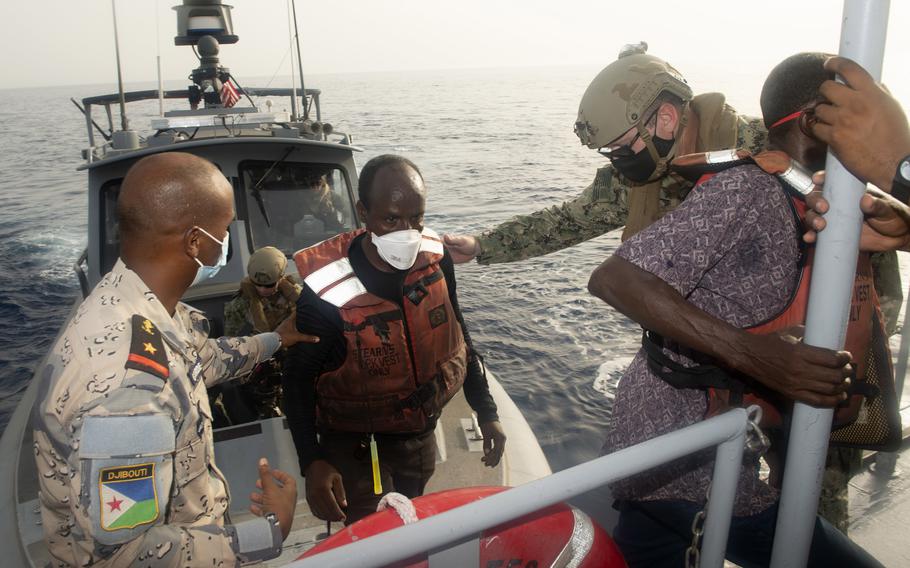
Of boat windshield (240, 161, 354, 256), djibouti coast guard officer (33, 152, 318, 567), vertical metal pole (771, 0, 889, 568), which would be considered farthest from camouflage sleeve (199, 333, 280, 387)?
boat windshield (240, 161, 354, 256)

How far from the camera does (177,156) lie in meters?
1.54

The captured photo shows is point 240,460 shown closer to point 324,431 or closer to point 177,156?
point 324,431

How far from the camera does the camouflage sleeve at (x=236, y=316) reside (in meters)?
3.99

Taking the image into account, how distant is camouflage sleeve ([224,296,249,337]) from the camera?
13.1 ft

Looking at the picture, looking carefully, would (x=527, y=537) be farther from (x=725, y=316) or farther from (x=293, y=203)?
(x=293, y=203)

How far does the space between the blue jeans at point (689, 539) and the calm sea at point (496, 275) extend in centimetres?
345

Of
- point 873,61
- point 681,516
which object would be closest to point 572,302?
point 681,516

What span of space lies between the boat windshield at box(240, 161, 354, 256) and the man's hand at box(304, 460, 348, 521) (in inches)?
111

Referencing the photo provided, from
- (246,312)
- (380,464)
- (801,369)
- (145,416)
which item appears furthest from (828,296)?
(246,312)

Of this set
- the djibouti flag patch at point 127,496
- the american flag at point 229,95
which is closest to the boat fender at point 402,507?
the djibouti flag patch at point 127,496

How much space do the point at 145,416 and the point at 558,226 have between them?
1910 mm

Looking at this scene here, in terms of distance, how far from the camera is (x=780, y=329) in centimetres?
145

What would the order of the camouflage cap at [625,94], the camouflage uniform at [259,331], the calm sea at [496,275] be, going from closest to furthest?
the camouflage cap at [625,94]
the camouflage uniform at [259,331]
the calm sea at [496,275]

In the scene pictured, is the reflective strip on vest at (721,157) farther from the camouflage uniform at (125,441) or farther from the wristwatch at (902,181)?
the camouflage uniform at (125,441)
